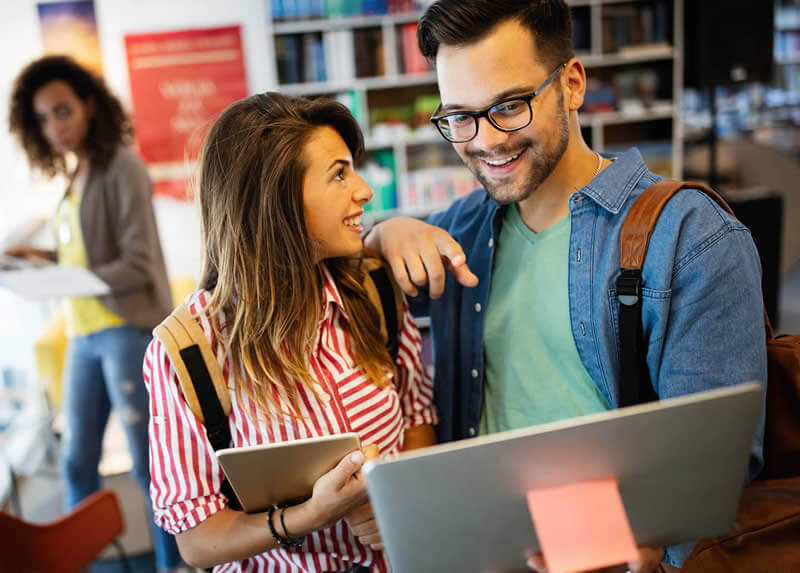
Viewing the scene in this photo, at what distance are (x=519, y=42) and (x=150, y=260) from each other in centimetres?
184

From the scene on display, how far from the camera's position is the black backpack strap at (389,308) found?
133 cm

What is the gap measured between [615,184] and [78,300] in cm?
212

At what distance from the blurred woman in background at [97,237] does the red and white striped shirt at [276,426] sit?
5.02 feet

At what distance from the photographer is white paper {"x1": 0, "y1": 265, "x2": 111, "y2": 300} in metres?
2.40

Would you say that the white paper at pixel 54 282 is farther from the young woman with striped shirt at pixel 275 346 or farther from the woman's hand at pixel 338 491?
the woman's hand at pixel 338 491

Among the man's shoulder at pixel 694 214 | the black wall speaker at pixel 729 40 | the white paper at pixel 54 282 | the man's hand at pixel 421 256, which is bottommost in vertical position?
the white paper at pixel 54 282

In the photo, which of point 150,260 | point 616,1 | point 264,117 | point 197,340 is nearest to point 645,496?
point 197,340

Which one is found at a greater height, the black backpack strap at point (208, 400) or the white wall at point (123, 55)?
the white wall at point (123, 55)

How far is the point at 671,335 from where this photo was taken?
1.11 m

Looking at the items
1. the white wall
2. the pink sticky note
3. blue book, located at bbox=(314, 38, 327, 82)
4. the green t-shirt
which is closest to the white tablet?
the pink sticky note

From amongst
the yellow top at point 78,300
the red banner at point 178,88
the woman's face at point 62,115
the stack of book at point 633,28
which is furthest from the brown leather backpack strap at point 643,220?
the stack of book at point 633,28

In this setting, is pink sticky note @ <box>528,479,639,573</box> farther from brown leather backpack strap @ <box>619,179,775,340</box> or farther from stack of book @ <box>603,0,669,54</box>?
stack of book @ <box>603,0,669,54</box>

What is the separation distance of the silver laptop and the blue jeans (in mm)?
1992

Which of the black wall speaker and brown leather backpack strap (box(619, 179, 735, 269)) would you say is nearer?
brown leather backpack strap (box(619, 179, 735, 269))
